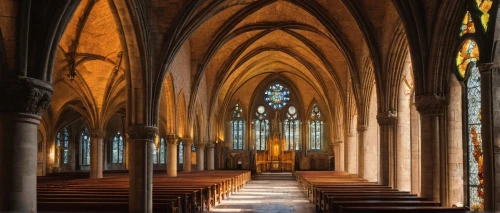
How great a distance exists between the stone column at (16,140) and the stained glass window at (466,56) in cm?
1083

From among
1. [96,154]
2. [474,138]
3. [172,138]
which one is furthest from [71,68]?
[474,138]

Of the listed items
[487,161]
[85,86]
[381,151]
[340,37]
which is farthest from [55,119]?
[487,161]

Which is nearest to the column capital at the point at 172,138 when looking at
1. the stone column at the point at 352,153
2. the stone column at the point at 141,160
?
the stone column at the point at 141,160

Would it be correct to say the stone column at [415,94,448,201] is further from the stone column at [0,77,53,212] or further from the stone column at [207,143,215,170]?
the stone column at [207,143,215,170]

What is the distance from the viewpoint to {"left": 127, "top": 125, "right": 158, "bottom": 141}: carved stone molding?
59.2ft

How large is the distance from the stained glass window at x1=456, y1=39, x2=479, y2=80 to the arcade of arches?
0.11 ft

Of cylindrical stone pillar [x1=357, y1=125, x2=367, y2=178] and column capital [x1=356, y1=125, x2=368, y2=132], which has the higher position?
column capital [x1=356, y1=125, x2=368, y2=132]

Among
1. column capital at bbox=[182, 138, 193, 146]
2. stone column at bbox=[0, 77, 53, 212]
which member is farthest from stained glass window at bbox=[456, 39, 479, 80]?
column capital at bbox=[182, 138, 193, 146]

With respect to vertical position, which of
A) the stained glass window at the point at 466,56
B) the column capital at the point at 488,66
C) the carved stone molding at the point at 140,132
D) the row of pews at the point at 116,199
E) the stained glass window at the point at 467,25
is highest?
the stained glass window at the point at 467,25

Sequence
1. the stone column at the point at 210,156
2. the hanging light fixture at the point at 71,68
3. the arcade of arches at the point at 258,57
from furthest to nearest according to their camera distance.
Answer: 1. the stone column at the point at 210,156
2. the hanging light fixture at the point at 71,68
3. the arcade of arches at the point at 258,57

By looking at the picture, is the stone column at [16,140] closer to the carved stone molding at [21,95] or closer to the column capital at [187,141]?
the carved stone molding at [21,95]

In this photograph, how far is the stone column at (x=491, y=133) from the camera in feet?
40.8

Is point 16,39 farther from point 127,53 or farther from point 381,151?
point 381,151

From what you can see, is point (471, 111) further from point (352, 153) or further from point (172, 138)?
point (352, 153)
